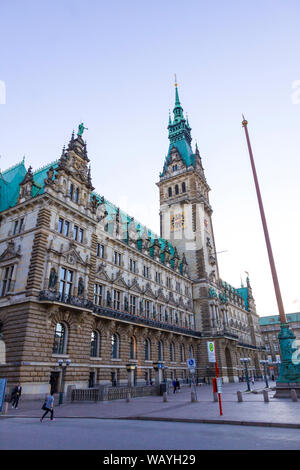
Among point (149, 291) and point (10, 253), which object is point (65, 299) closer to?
Answer: point (10, 253)

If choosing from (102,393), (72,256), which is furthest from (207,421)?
(72,256)

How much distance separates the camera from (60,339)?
91.6ft

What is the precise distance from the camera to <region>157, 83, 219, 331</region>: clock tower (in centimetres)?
6156

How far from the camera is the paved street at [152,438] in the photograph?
8.30 meters

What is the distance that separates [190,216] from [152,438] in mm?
58385

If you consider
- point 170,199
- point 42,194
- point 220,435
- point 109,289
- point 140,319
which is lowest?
point 220,435

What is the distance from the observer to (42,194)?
29.6 meters

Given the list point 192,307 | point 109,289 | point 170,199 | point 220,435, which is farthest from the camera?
point 170,199

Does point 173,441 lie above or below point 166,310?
below

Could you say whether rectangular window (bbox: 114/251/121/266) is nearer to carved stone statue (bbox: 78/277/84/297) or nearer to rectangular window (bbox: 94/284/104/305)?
rectangular window (bbox: 94/284/104/305)

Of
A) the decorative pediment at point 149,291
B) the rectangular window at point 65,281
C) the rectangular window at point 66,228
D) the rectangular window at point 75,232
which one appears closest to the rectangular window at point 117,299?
the decorative pediment at point 149,291
